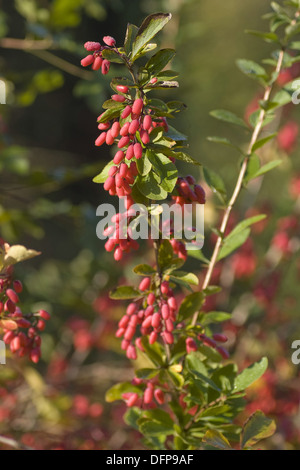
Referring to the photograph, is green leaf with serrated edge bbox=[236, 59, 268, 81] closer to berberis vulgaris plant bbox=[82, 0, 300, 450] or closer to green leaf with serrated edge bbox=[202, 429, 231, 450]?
berberis vulgaris plant bbox=[82, 0, 300, 450]

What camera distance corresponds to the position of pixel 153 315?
1.79ft

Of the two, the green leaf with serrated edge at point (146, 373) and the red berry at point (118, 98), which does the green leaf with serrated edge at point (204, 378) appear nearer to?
the green leaf with serrated edge at point (146, 373)

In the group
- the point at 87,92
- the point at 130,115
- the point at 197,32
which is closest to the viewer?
the point at 130,115

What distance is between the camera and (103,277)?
1580 millimetres

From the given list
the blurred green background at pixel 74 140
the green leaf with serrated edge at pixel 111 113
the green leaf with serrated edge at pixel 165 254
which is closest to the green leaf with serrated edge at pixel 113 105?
the green leaf with serrated edge at pixel 111 113

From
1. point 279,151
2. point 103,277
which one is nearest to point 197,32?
point 279,151

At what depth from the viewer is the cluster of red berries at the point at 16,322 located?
0.56 m

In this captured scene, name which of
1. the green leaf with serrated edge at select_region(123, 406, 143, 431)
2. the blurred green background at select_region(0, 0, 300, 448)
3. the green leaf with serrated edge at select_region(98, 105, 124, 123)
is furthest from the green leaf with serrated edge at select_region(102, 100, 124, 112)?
the blurred green background at select_region(0, 0, 300, 448)

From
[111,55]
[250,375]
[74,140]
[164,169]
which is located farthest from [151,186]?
[74,140]

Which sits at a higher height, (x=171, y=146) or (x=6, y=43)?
(x=6, y=43)

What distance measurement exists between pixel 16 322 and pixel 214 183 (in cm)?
28

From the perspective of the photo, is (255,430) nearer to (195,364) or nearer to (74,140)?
(195,364)
